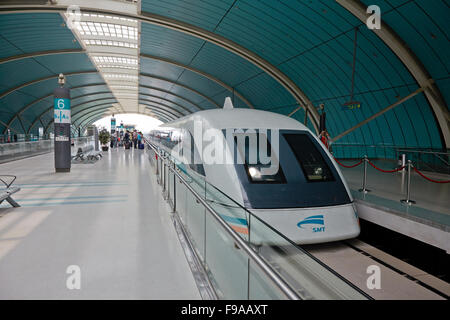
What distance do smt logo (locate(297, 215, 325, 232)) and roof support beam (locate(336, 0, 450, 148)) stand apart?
34.4 ft

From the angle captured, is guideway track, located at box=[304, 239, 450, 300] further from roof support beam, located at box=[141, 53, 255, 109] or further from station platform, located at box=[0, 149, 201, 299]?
roof support beam, located at box=[141, 53, 255, 109]

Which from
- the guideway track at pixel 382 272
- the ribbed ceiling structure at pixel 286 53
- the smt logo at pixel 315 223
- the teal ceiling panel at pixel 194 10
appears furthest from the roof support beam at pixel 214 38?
the smt logo at pixel 315 223

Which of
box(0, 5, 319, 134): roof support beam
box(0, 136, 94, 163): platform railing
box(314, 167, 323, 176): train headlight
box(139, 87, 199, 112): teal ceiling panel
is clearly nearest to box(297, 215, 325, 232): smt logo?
box(314, 167, 323, 176): train headlight

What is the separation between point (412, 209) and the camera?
20.3ft

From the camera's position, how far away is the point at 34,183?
9.92 m

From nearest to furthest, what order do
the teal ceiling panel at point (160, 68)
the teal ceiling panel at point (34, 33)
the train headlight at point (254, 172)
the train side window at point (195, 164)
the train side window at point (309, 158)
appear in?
the train headlight at point (254, 172) → the train side window at point (309, 158) → the train side window at point (195, 164) → the teal ceiling panel at point (34, 33) → the teal ceiling panel at point (160, 68)

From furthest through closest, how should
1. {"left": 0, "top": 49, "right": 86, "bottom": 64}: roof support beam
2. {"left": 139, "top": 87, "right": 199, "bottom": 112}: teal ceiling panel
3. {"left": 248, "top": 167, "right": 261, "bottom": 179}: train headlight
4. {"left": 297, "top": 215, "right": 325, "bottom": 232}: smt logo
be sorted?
{"left": 139, "top": 87, "right": 199, "bottom": 112}: teal ceiling panel → {"left": 0, "top": 49, "right": 86, "bottom": 64}: roof support beam → {"left": 248, "top": 167, "right": 261, "bottom": 179}: train headlight → {"left": 297, "top": 215, "right": 325, "bottom": 232}: smt logo

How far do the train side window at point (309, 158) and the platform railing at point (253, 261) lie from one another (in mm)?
2686

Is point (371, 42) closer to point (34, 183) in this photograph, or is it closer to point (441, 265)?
point (441, 265)

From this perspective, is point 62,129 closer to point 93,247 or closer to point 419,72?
point 93,247

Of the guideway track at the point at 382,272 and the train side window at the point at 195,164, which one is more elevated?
the train side window at the point at 195,164

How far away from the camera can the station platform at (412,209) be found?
538cm

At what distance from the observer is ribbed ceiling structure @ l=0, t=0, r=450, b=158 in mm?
12898

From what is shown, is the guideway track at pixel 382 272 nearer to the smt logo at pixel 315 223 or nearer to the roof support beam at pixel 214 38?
the smt logo at pixel 315 223
